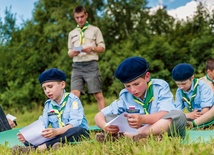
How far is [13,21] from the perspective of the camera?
1755 cm

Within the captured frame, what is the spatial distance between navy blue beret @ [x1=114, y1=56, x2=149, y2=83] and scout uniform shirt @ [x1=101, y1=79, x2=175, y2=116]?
0.25m

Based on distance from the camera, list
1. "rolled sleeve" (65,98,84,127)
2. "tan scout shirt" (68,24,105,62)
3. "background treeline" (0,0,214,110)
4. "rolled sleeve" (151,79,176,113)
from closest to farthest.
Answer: "rolled sleeve" (151,79,176,113) → "rolled sleeve" (65,98,84,127) → "tan scout shirt" (68,24,105,62) → "background treeline" (0,0,214,110)

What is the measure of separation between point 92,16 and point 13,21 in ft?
12.4

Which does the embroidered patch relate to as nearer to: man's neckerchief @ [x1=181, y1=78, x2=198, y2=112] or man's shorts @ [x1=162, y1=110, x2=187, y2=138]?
man's shorts @ [x1=162, y1=110, x2=187, y2=138]

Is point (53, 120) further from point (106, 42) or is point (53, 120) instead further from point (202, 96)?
point (106, 42)

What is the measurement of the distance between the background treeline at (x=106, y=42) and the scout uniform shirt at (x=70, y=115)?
9.47 m

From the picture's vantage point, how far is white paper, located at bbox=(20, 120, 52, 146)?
11.4 ft

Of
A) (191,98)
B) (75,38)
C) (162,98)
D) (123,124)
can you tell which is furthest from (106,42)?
(123,124)

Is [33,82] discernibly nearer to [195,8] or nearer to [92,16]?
[92,16]

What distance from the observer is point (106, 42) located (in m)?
15.4

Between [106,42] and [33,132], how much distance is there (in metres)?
12.0

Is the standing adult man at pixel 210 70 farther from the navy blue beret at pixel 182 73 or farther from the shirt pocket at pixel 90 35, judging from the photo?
the shirt pocket at pixel 90 35

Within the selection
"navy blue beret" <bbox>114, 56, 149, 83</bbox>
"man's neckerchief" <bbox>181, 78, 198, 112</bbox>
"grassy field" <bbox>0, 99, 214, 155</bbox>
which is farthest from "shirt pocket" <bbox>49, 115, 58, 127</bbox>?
"man's neckerchief" <bbox>181, 78, 198, 112</bbox>

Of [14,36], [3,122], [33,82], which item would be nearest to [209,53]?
[33,82]
